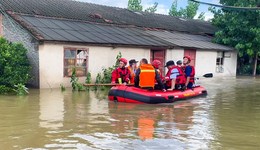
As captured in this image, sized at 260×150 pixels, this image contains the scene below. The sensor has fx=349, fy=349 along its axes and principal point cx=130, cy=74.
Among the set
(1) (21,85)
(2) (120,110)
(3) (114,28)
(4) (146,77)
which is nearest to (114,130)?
(2) (120,110)

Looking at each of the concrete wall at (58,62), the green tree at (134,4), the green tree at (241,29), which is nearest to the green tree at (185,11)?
the green tree at (134,4)

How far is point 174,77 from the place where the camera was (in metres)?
12.4

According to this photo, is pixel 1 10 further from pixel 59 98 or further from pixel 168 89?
pixel 168 89

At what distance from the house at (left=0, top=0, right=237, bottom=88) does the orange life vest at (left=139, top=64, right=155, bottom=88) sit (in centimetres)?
506

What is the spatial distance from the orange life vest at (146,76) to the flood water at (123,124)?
2.61 ft

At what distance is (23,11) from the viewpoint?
60.4ft

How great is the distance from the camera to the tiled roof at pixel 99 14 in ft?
64.6

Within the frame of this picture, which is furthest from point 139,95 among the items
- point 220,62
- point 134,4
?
point 134,4

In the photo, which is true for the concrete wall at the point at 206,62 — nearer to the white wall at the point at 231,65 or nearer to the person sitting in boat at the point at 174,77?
the white wall at the point at 231,65

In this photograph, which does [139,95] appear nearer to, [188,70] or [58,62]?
[188,70]

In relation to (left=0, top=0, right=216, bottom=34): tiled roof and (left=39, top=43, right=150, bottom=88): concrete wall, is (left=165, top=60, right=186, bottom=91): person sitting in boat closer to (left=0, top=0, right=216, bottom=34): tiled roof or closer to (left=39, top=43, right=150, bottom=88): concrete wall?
(left=39, top=43, right=150, bottom=88): concrete wall

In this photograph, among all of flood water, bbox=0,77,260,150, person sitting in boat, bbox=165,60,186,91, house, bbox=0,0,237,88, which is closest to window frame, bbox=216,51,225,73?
house, bbox=0,0,237,88

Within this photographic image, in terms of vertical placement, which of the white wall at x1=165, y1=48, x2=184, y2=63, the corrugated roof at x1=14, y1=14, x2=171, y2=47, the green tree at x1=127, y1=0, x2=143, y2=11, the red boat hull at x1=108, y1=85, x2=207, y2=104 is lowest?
the red boat hull at x1=108, y1=85, x2=207, y2=104

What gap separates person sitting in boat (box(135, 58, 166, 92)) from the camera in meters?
11.7
